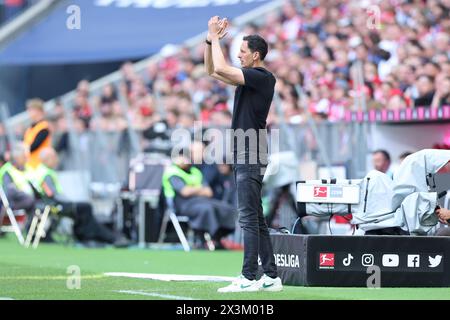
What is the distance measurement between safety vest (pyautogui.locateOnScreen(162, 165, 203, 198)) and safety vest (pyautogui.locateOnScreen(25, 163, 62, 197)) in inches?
67.5

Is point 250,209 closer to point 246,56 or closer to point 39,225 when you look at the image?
point 246,56

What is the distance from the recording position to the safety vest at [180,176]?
18516 mm

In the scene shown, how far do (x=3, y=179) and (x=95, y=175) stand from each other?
208 centimetres

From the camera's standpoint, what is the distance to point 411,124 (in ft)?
57.3

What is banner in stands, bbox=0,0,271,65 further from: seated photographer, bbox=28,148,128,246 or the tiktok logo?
the tiktok logo

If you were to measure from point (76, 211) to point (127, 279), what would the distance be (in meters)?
6.97

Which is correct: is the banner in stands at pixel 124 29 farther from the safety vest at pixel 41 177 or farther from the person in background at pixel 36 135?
the safety vest at pixel 41 177

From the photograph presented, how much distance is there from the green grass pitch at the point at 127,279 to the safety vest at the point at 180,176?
1.05 m

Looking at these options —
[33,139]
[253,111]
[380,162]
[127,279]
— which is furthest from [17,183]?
[253,111]

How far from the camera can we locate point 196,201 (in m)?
18.3

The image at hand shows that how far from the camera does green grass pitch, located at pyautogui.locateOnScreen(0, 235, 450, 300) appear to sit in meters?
9.94

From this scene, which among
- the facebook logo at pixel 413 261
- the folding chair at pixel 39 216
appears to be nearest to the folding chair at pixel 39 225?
the folding chair at pixel 39 216

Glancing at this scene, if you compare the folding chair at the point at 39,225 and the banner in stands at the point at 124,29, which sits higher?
the banner in stands at the point at 124,29

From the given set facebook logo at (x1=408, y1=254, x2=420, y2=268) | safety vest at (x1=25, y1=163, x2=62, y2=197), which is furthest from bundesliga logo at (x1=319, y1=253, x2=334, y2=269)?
safety vest at (x1=25, y1=163, x2=62, y2=197)
